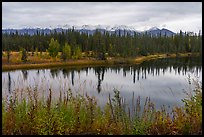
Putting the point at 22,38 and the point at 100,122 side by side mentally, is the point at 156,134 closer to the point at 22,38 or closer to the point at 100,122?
the point at 100,122

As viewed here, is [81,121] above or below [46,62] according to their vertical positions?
above

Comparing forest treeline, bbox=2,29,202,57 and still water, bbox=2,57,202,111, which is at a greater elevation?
forest treeline, bbox=2,29,202,57

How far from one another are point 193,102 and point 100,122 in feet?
5.20

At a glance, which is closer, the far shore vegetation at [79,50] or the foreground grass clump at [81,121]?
the foreground grass clump at [81,121]

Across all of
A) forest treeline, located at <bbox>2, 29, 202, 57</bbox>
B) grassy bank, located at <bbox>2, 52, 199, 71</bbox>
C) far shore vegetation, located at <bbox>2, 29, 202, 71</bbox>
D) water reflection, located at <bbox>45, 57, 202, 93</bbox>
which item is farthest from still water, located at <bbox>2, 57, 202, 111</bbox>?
forest treeline, located at <bbox>2, 29, 202, 57</bbox>

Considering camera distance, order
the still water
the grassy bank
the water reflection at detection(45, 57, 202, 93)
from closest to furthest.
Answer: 1. the still water
2. the water reflection at detection(45, 57, 202, 93)
3. the grassy bank

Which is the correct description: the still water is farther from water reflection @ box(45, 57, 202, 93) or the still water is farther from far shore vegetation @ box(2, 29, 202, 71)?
far shore vegetation @ box(2, 29, 202, 71)

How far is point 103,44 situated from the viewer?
5800 cm

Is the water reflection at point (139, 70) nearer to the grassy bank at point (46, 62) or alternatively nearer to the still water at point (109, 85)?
the still water at point (109, 85)

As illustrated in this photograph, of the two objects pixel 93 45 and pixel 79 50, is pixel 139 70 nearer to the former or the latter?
pixel 79 50

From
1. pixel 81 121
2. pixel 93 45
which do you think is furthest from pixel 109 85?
pixel 93 45

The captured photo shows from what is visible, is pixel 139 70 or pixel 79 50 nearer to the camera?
pixel 139 70

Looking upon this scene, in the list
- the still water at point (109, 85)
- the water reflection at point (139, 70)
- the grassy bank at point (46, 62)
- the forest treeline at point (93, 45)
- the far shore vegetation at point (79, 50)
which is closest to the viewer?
the still water at point (109, 85)

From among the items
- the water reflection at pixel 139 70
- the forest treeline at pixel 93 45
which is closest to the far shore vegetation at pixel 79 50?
the forest treeline at pixel 93 45
